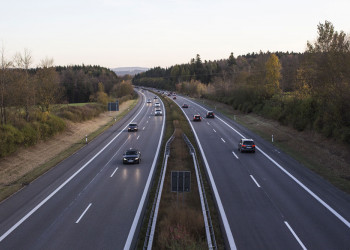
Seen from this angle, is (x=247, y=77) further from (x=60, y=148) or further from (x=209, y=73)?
(x=209, y=73)

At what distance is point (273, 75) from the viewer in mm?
56156

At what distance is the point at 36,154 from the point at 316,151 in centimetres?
2603

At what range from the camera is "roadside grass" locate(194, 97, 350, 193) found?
2146 cm

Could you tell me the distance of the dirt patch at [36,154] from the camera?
76.8 feet

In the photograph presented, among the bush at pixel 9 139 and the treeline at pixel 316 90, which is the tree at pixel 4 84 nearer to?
the bush at pixel 9 139

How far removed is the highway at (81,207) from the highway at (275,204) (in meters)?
4.58

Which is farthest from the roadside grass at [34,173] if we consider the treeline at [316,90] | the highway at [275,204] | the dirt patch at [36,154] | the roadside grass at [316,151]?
the treeline at [316,90]

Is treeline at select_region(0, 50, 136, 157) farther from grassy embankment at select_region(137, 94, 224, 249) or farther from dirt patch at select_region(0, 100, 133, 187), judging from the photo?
grassy embankment at select_region(137, 94, 224, 249)

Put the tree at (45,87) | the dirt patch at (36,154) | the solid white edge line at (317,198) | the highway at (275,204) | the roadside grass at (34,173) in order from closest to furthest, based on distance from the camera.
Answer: the highway at (275,204), the solid white edge line at (317,198), the roadside grass at (34,173), the dirt patch at (36,154), the tree at (45,87)

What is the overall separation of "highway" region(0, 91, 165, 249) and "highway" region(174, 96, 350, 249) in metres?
4.58

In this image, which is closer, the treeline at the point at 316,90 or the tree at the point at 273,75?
the treeline at the point at 316,90

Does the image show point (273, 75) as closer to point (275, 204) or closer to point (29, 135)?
point (29, 135)

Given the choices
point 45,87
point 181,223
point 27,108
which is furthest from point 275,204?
point 45,87

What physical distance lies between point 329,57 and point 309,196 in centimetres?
2125
